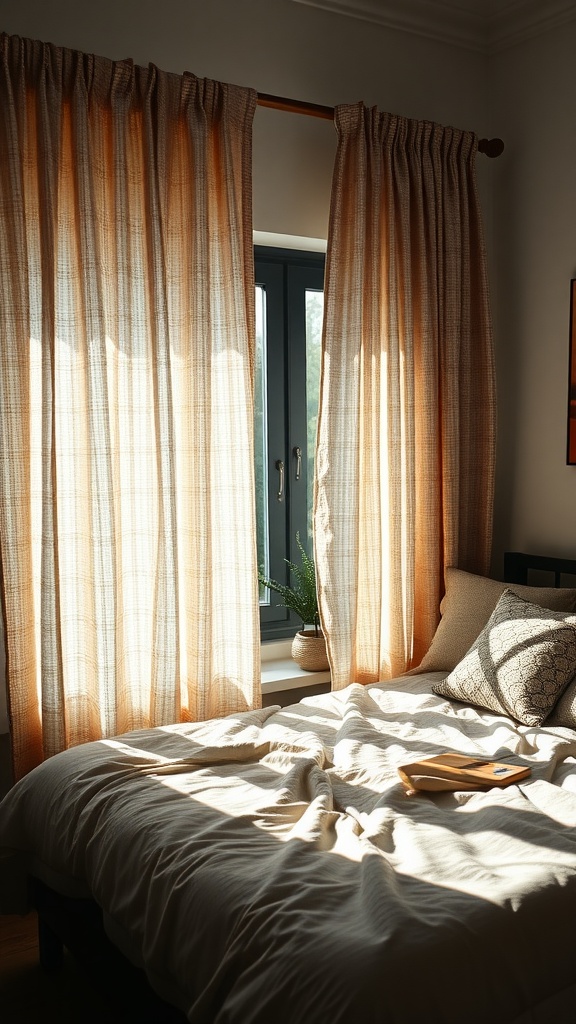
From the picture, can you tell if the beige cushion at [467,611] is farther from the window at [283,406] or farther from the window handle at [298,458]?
the window handle at [298,458]

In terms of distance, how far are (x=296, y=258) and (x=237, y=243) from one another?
0.70 m

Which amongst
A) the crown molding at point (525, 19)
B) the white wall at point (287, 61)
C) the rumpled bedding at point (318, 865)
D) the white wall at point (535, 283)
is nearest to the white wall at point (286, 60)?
the white wall at point (287, 61)

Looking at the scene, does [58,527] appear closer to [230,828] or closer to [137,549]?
[137,549]

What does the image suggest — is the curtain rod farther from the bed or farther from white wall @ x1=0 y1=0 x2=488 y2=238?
the bed

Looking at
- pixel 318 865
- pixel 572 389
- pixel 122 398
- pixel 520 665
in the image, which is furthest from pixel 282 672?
pixel 318 865

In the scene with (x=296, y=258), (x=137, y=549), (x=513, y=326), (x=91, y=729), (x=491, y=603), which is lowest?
(x=91, y=729)

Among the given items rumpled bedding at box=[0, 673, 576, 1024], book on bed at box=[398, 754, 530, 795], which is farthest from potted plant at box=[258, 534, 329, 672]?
book on bed at box=[398, 754, 530, 795]

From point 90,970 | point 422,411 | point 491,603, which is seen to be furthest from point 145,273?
point 90,970

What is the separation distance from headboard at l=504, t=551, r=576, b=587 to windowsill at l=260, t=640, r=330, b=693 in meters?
0.83

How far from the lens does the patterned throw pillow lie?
2592mm

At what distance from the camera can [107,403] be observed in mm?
2604

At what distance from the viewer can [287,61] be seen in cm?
311

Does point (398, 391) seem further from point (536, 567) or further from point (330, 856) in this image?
point (330, 856)

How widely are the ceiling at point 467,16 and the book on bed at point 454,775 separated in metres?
2.58
